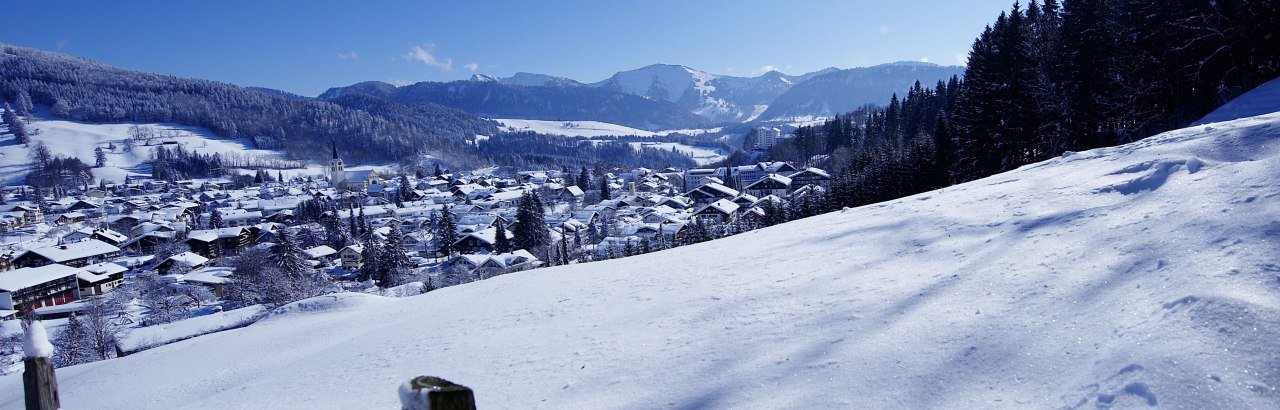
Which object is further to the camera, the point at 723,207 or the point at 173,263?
the point at 723,207

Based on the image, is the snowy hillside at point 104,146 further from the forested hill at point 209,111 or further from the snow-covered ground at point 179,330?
the snow-covered ground at point 179,330

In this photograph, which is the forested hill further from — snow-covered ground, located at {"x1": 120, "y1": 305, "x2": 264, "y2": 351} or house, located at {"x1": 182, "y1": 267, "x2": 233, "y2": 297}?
snow-covered ground, located at {"x1": 120, "y1": 305, "x2": 264, "y2": 351}

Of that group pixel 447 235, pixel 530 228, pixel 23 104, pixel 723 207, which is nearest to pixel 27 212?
pixel 447 235

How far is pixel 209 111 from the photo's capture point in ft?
563

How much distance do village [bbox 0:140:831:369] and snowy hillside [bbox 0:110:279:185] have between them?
15432mm

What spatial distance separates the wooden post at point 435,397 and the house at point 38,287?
52007 millimetres

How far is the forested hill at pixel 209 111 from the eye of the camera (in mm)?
163500

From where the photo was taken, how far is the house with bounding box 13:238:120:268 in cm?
4750

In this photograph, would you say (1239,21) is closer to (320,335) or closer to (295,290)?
(320,335)

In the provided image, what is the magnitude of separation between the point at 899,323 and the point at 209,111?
21836 centimetres

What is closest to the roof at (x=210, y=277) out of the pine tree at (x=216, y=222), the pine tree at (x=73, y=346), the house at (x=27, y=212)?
the pine tree at (x=73, y=346)

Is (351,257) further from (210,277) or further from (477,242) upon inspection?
(477,242)

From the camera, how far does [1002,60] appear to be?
78.3 ft

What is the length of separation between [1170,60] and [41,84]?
25371 cm
